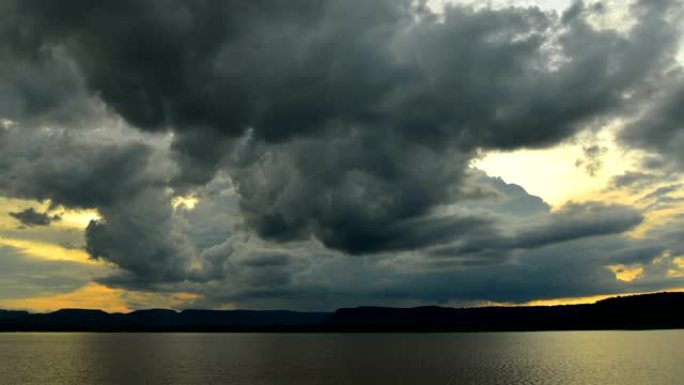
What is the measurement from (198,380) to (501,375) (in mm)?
64104

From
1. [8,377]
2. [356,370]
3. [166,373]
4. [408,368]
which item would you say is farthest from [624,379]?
[8,377]

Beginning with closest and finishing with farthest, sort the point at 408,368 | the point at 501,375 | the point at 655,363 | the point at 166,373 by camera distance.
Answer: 1. the point at 501,375
2. the point at 166,373
3. the point at 408,368
4. the point at 655,363

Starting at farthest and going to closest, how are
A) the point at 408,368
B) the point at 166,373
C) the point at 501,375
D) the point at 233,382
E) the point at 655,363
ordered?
the point at 655,363 → the point at 408,368 → the point at 166,373 → the point at 501,375 → the point at 233,382

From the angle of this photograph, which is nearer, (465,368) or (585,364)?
(465,368)

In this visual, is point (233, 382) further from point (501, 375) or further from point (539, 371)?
point (539, 371)

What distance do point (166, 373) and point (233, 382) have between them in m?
29.4

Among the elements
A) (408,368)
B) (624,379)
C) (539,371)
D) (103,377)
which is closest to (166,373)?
(103,377)

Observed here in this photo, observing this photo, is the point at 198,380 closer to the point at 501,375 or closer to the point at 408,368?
the point at 408,368

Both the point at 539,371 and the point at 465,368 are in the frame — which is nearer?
the point at 539,371

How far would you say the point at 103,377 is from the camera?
126 metres

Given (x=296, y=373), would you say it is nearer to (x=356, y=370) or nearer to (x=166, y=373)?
(x=356, y=370)

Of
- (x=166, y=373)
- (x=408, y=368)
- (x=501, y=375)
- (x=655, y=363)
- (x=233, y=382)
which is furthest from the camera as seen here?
(x=655, y=363)

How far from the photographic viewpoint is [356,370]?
138m

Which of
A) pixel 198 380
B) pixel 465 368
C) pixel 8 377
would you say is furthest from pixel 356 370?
pixel 8 377
